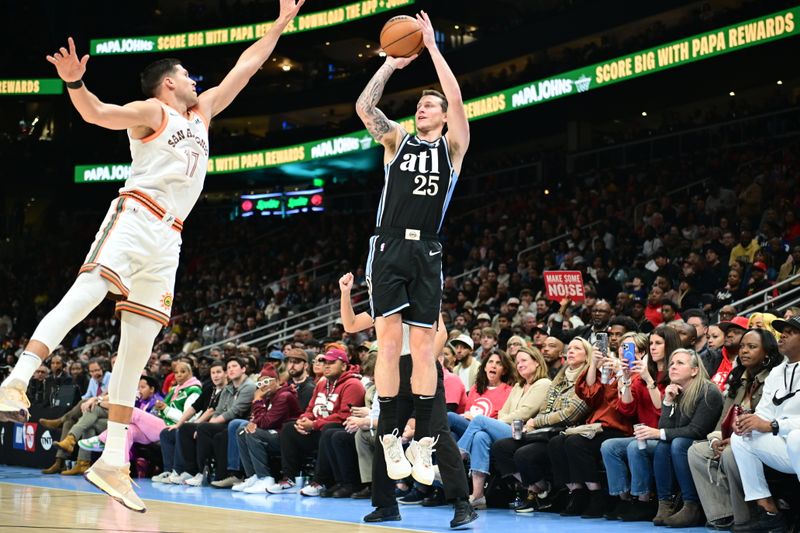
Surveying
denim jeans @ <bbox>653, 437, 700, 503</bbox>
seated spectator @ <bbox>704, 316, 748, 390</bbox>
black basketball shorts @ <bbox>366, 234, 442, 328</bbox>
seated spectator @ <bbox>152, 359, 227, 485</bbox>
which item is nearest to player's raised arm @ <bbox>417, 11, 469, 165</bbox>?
black basketball shorts @ <bbox>366, 234, 442, 328</bbox>

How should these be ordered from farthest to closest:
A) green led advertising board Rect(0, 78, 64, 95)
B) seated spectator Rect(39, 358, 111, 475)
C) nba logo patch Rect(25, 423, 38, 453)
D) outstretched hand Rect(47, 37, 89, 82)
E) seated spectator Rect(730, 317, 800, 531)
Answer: green led advertising board Rect(0, 78, 64, 95) → nba logo patch Rect(25, 423, 38, 453) → seated spectator Rect(39, 358, 111, 475) → seated spectator Rect(730, 317, 800, 531) → outstretched hand Rect(47, 37, 89, 82)

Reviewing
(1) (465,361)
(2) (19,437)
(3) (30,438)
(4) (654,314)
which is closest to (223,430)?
(1) (465,361)

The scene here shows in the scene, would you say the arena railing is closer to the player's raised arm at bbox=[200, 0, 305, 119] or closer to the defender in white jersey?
the player's raised arm at bbox=[200, 0, 305, 119]

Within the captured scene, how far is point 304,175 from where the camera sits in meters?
30.5

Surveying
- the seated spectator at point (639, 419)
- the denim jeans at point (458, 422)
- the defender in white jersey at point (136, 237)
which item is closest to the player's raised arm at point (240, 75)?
the defender in white jersey at point (136, 237)

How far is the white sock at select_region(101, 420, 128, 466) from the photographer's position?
4.81m

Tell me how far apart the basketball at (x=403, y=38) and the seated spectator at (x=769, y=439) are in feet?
11.0

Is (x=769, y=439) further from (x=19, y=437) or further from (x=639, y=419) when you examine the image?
(x=19, y=437)

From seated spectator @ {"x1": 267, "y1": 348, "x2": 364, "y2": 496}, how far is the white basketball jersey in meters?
4.99

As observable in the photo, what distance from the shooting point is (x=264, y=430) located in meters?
10.3

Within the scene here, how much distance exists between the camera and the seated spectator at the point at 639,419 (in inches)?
291

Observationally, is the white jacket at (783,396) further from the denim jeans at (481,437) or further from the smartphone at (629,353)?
the denim jeans at (481,437)

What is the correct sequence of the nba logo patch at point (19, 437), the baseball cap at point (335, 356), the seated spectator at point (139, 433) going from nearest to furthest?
1. the baseball cap at point (335, 356)
2. the seated spectator at point (139, 433)
3. the nba logo patch at point (19, 437)

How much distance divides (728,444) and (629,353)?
1.16 m
